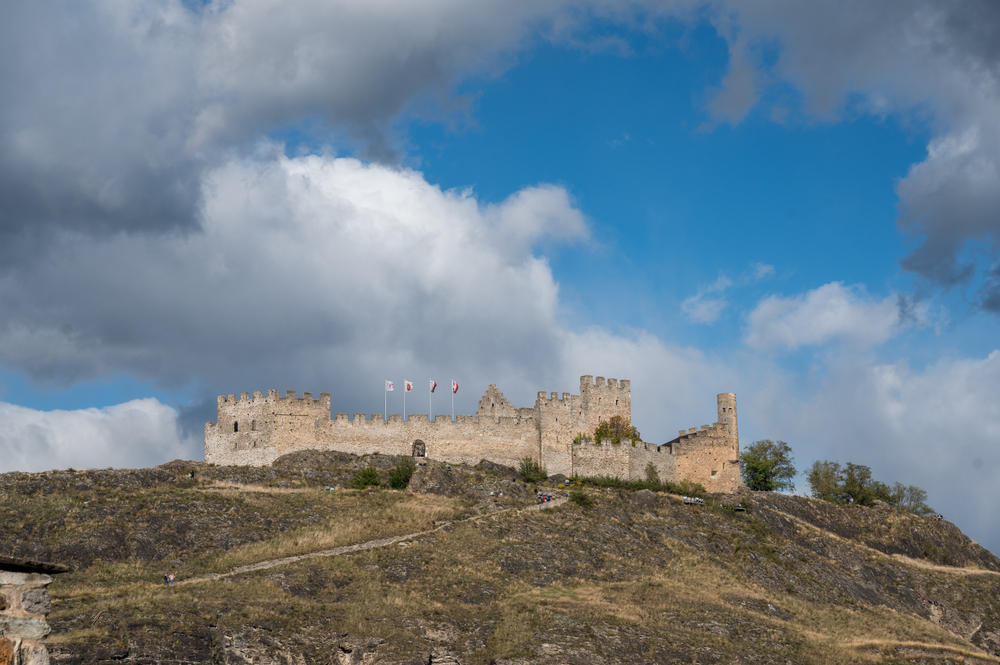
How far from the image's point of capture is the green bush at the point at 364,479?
246 ft

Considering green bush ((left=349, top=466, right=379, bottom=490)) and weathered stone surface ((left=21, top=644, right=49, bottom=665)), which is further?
green bush ((left=349, top=466, right=379, bottom=490))

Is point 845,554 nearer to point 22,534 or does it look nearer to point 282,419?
point 282,419

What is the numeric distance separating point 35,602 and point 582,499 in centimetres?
6324

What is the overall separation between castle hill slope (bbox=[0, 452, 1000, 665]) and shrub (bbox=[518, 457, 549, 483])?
102 inches

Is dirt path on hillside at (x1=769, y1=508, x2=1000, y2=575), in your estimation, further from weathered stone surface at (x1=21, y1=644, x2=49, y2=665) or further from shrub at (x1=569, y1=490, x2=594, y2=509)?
weathered stone surface at (x1=21, y1=644, x2=49, y2=665)

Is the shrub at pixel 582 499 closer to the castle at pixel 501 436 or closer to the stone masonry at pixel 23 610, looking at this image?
the castle at pixel 501 436

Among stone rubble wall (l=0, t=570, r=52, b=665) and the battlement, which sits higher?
the battlement

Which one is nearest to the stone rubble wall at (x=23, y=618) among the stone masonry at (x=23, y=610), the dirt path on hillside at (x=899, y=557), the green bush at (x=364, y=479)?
the stone masonry at (x=23, y=610)

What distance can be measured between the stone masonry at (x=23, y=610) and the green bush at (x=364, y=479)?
61015 mm

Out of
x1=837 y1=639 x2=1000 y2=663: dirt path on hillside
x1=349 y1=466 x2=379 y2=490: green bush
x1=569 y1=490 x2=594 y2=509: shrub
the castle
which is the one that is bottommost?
x1=837 y1=639 x2=1000 y2=663: dirt path on hillside

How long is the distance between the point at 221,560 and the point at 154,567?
3596mm

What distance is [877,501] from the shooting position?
9369 centimetres

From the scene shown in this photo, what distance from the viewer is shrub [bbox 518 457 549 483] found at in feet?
273

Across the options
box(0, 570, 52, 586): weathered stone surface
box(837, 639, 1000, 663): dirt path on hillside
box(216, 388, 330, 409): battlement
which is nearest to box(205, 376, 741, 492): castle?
box(216, 388, 330, 409): battlement
